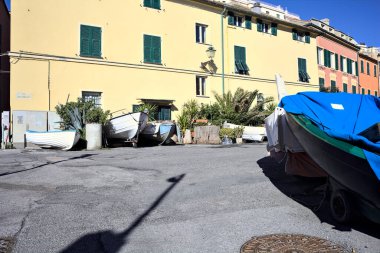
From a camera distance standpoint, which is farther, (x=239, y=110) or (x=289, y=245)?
(x=239, y=110)

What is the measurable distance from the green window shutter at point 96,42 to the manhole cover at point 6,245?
1734 centimetres

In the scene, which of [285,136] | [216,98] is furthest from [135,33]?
[285,136]

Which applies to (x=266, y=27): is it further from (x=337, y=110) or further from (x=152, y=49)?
(x=337, y=110)

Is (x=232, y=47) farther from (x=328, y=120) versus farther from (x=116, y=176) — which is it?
(x=328, y=120)

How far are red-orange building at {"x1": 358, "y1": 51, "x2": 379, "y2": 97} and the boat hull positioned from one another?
1657 inches

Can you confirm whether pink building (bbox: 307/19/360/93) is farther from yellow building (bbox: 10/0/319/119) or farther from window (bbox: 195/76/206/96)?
window (bbox: 195/76/206/96)

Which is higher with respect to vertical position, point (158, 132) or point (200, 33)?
point (200, 33)

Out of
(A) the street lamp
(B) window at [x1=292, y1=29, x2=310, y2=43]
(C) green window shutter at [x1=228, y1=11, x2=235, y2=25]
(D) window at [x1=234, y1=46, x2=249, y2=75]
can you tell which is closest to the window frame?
(A) the street lamp

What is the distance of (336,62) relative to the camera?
3778 cm

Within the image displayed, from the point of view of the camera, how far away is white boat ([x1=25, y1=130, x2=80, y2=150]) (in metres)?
15.1

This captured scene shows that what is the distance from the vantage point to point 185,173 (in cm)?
863

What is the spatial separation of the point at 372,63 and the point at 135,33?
3682 cm

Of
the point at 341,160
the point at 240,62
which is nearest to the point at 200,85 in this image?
the point at 240,62

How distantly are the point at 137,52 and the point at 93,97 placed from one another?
3.99 m
